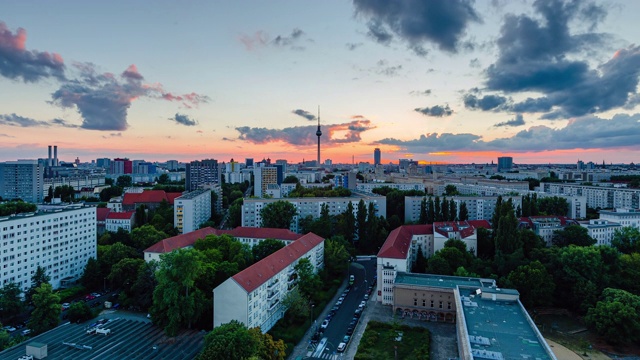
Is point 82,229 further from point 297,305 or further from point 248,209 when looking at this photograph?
point 297,305

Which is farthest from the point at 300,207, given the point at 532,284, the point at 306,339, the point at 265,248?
the point at 532,284

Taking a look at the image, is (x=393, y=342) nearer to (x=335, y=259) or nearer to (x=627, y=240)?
(x=335, y=259)

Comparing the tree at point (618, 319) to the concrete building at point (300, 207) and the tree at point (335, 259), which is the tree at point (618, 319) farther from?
the concrete building at point (300, 207)

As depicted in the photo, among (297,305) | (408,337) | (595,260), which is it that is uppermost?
(595,260)

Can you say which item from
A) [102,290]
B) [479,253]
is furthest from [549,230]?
[102,290]

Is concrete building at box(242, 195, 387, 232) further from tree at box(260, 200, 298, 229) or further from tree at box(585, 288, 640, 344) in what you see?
tree at box(585, 288, 640, 344)

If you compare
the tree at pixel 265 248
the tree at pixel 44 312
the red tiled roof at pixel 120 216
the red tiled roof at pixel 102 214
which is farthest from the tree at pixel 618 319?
the red tiled roof at pixel 102 214

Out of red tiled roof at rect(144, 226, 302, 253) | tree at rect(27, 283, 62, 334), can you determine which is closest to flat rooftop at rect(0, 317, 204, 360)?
tree at rect(27, 283, 62, 334)
